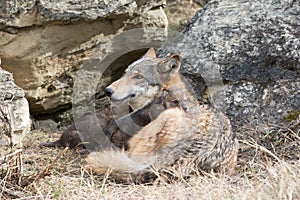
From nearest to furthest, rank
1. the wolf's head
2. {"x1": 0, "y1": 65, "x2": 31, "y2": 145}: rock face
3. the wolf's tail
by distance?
the wolf's tail < {"x1": 0, "y1": 65, "x2": 31, "y2": 145}: rock face < the wolf's head

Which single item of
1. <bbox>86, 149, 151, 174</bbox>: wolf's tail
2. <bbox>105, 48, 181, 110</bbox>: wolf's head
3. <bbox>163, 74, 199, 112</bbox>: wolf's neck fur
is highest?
<bbox>105, 48, 181, 110</bbox>: wolf's head

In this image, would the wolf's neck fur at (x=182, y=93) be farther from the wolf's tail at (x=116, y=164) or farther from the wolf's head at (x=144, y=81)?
the wolf's tail at (x=116, y=164)

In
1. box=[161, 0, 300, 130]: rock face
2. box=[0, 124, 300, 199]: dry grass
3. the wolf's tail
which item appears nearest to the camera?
box=[0, 124, 300, 199]: dry grass

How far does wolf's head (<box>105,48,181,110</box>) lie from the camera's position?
6.13 meters

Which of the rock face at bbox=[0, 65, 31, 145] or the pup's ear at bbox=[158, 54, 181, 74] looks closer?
the rock face at bbox=[0, 65, 31, 145]

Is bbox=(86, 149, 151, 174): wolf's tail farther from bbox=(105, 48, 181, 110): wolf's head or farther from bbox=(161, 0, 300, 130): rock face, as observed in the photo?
bbox=(161, 0, 300, 130): rock face

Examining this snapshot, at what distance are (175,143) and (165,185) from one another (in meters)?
0.46

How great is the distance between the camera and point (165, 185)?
502 cm

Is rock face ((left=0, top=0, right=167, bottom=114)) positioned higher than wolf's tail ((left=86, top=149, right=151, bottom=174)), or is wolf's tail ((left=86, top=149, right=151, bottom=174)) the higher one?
rock face ((left=0, top=0, right=167, bottom=114))

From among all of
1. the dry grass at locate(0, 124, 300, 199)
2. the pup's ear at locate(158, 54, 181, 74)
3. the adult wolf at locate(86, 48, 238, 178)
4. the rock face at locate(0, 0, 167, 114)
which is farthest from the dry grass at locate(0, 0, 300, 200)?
the rock face at locate(0, 0, 167, 114)

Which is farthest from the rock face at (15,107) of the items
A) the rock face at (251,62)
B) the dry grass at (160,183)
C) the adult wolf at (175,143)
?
the rock face at (251,62)

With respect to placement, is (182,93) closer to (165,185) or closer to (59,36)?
(165,185)

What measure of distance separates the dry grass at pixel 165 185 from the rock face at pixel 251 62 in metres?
0.97

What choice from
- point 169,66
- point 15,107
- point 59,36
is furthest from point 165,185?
point 59,36
